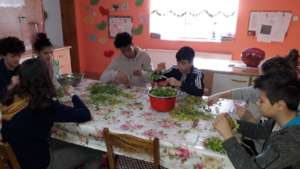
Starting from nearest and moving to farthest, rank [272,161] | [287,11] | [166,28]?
[272,161] → [287,11] → [166,28]

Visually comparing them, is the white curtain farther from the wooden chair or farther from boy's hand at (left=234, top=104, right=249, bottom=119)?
boy's hand at (left=234, top=104, right=249, bottom=119)

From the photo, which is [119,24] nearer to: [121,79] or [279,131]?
[121,79]

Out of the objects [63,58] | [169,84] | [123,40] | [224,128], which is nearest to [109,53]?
[63,58]

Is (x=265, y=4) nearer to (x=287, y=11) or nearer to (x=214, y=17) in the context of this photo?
(x=287, y=11)

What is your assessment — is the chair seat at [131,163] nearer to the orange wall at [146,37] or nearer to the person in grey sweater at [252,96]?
the person in grey sweater at [252,96]

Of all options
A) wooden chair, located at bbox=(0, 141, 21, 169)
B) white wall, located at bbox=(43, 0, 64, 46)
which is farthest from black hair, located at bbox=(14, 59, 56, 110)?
white wall, located at bbox=(43, 0, 64, 46)

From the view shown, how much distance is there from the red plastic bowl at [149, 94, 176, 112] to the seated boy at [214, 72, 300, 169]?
457 mm

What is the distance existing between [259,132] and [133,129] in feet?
2.36

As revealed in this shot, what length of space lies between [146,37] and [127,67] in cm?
198

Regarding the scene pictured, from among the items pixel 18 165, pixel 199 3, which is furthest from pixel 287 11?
pixel 18 165

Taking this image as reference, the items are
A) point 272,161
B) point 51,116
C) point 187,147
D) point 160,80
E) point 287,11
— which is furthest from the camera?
point 287,11

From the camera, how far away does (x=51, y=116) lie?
1316 millimetres

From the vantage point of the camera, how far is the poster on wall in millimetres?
4383

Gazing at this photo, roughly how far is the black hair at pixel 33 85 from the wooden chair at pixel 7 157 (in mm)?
219
